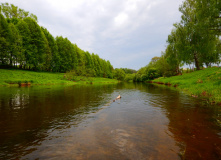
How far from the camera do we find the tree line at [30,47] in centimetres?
3553

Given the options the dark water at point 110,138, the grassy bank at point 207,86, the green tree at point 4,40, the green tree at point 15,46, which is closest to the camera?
the dark water at point 110,138

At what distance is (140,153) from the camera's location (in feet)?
12.2

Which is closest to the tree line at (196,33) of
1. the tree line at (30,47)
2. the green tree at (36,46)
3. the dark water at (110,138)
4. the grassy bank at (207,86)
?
the grassy bank at (207,86)

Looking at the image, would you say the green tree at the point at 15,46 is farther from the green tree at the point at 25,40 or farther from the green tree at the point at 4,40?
the green tree at the point at 25,40

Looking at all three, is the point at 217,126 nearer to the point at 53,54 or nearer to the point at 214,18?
the point at 214,18

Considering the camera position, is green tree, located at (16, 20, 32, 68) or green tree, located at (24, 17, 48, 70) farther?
green tree, located at (24, 17, 48, 70)

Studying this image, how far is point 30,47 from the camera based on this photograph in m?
41.8

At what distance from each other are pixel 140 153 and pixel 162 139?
1448 millimetres

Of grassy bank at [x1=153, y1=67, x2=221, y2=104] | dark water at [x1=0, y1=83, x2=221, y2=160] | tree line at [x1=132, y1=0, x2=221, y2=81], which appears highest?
A: tree line at [x1=132, y1=0, x2=221, y2=81]

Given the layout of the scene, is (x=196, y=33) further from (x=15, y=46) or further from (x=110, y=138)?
(x=15, y=46)

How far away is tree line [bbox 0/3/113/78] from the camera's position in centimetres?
3553

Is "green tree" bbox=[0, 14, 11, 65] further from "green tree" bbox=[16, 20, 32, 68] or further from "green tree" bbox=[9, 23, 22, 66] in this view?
"green tree" bbox=[16, 20, 32, 68]

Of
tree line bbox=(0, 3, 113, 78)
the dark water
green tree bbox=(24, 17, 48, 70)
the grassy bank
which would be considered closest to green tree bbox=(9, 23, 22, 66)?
tree line bbox=(0, 3, 113, 78)

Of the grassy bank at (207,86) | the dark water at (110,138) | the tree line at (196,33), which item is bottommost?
the dark water at (110,138)
